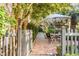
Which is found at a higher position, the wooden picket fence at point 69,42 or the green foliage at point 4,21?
the green foliage at point 4,21

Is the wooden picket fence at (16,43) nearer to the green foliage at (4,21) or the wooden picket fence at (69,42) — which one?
the green foliage at (4,21)

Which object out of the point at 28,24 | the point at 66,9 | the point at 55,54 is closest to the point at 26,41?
the point at 28,24

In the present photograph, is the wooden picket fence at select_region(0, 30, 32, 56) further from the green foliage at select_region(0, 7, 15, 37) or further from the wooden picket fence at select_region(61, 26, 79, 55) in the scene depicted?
the wooden picket fence at select_region(61, 26, 79, 55)

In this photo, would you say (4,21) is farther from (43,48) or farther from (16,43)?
(43,48)

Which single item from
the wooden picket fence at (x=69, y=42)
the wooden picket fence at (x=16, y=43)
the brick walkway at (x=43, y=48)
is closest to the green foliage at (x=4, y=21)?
the wooden picket fence at (x=16, y=43)

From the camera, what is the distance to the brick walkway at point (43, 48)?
323cm

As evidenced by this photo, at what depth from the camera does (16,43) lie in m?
3.24

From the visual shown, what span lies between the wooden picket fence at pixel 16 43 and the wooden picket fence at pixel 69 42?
1.63 feet

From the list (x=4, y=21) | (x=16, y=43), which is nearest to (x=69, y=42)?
(x=16, y=43)

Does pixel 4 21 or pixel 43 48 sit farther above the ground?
pixel 4 21

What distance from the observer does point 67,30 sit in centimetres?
322

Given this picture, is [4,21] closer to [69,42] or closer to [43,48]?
[43,48]

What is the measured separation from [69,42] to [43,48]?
392 mm

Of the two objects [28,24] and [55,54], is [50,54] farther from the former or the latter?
[28,24]
